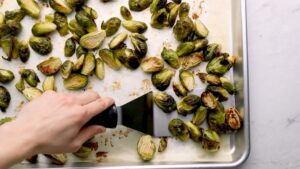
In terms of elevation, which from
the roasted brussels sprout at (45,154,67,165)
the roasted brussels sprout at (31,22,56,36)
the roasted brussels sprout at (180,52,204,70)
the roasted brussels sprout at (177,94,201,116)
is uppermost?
the roasted brussels sprout at (31,22,56,36)

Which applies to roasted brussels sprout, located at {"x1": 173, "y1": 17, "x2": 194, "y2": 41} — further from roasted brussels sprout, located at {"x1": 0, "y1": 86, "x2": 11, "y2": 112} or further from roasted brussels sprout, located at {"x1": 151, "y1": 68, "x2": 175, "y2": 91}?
roasted brussels sprout, located at {"x1": 0, "y1": 86, "x2": 11, "y2": 112}

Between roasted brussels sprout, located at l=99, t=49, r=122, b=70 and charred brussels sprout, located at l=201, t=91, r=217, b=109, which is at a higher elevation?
roasted brussels sprout, located at l=99, t=49, r=122, b=70

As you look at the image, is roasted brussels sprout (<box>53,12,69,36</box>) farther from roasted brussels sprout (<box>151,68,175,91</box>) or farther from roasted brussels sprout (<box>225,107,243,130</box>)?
roasted brussels sprout (<box>225,107,243,130</box>)

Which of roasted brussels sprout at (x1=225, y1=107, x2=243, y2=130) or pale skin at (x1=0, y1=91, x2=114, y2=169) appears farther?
roasted brussels sprout at (x1=225, y1=107, x2=243, y2=130)

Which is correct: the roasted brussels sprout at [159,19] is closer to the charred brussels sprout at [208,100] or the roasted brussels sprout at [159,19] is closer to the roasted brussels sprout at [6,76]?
the charred brussels sprout at [208,100]

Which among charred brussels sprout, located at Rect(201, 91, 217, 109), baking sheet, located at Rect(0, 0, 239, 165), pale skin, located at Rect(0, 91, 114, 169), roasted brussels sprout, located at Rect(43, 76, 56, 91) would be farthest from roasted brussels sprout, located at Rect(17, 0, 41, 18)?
charred brussels sprout, located at Rect(201, 91, 217, 109)

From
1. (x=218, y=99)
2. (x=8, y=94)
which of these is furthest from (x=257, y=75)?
(x=8, y=94)
